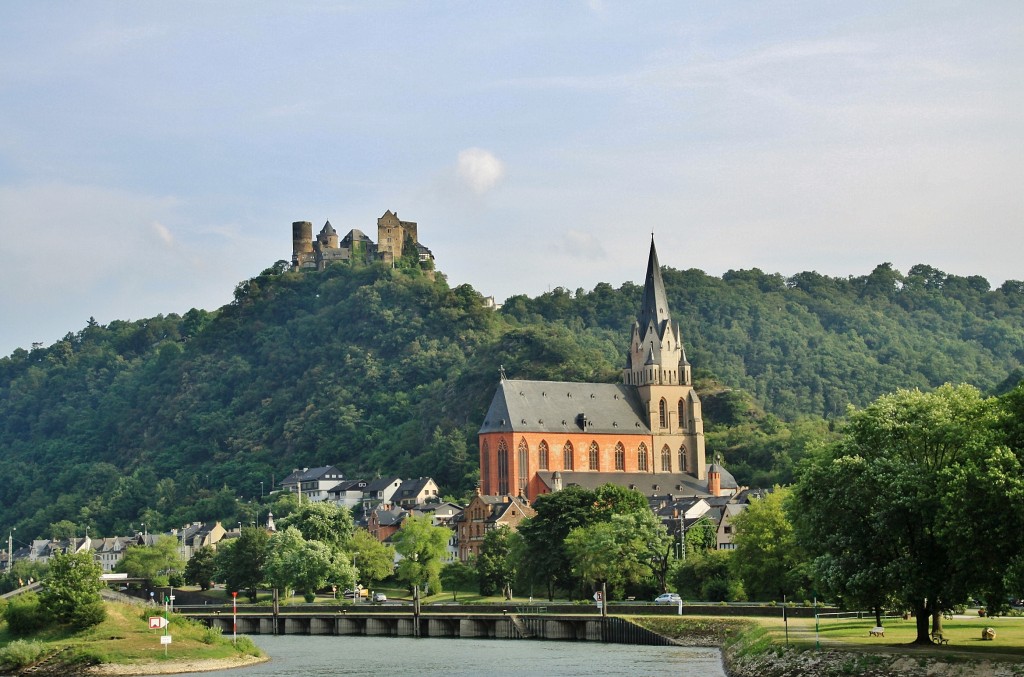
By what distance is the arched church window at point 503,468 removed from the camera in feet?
468

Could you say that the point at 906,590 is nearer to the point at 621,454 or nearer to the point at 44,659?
the point at 44,659

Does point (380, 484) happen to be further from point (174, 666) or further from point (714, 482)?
point (174, 666)

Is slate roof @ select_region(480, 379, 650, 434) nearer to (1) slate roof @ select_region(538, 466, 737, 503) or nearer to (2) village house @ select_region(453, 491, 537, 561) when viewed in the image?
(1) slate roof @ select_region(538, 466, 737, 503)

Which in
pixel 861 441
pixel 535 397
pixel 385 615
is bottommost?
pixel 385 615

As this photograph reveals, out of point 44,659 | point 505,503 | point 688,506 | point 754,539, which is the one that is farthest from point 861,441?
point 505,503

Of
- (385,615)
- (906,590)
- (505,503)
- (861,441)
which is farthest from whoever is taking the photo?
(505,503)

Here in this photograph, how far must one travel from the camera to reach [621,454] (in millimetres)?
149875

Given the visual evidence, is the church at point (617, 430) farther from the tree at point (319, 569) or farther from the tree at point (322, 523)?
the tree at point (319, 569)

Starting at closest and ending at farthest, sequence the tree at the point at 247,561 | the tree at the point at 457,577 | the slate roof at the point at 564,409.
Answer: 1. the tree at the point at 247,561
2. the tree at the point at 457,577
3. the slate roof at the point at 564,409

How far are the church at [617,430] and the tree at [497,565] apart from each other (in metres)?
30.3

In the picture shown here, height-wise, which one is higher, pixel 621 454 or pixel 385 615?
pixel 621 454

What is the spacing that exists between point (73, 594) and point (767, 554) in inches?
1348

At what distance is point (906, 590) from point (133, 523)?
484 feet

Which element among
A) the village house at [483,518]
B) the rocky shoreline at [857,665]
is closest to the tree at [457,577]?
the village house at [483,518]
